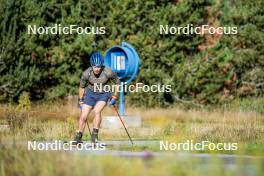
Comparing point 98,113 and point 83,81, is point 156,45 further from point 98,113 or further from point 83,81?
point 98,113

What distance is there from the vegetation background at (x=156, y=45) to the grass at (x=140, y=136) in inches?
47.3

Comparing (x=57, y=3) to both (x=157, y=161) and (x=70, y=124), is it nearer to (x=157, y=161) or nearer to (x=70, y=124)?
(x=70, y=124)

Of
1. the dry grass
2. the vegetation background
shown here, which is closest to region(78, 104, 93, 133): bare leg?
the dry grass

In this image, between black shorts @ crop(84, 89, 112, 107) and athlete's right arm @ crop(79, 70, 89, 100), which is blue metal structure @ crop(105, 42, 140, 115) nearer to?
athlete's right arm @ crop(79, 70, 89, 100)

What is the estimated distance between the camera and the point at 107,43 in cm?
3497

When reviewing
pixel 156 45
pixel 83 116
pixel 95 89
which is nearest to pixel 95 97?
pixel 95 89

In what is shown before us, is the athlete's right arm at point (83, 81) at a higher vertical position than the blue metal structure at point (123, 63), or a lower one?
lower

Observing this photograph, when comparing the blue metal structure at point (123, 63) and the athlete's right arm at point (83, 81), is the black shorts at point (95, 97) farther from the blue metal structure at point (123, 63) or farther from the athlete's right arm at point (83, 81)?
the blue metal structure at point (123, 63)

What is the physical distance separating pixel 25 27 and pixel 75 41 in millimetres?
2376

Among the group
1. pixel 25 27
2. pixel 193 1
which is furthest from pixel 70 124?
pixel 193 1

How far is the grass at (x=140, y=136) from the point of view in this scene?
357 inches

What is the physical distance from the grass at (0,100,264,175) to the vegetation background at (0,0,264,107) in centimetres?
120

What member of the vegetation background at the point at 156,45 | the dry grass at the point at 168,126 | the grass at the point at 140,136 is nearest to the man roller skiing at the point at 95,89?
the grass at the point at 140,136

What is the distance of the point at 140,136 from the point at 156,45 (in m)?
13.9
